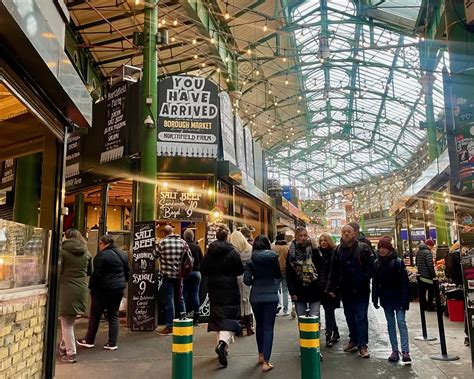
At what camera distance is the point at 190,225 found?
35.7 feet

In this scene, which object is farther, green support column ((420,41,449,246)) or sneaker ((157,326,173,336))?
green support column ((420,41,449,246))

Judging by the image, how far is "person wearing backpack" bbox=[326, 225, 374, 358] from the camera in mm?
5574

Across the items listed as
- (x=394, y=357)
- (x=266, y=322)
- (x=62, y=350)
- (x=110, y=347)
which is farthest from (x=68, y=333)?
(x=394, y=357)

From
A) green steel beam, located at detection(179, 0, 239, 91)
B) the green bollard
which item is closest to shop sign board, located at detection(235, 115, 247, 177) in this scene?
green steel beam, located at detection(179, 0, 239, 91)

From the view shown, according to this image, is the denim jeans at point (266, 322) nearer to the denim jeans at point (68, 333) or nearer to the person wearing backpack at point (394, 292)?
the person wearing backpack at point (394, 292)

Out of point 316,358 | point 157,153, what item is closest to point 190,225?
point 157,153

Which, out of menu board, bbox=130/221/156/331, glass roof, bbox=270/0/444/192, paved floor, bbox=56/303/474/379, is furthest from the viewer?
glass roof, bbox=270/0/444/192

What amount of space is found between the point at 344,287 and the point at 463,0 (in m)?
3.55

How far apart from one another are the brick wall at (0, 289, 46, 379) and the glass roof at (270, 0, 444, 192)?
8470mm

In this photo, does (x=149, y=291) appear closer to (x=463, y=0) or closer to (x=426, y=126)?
(x=463, y=0)

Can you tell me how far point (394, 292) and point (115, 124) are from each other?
23.2 feet

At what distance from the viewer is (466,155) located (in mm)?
4027

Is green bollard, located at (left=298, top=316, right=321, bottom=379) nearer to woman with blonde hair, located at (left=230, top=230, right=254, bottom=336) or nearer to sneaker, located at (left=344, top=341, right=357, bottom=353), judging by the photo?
sneaker, located at (left=344, top=341, right=357, bottom=353)

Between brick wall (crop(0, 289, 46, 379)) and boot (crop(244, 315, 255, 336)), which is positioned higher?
brick wall (crop(0, 289, 46, 379))
